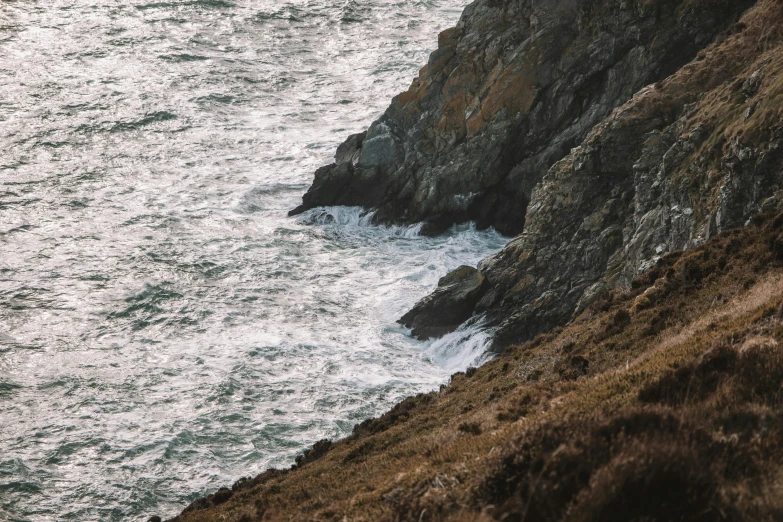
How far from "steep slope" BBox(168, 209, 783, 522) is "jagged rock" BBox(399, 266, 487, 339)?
1412 cm

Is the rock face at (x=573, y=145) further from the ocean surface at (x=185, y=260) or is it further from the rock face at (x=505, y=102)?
the ocean surface at (x=185, y=260)

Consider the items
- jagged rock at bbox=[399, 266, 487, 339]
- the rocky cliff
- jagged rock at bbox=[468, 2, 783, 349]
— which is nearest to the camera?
the rocky cliff

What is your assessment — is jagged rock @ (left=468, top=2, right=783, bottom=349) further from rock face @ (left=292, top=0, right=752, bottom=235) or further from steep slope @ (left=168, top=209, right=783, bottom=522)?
rock face @ (left=292, top=0, right=752, bottom=235)

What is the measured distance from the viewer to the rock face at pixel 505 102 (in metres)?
42.7

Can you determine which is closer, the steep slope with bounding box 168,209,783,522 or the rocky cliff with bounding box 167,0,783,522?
the steep slope with bounding box 168,209,783,522

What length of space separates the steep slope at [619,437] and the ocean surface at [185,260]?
980cm

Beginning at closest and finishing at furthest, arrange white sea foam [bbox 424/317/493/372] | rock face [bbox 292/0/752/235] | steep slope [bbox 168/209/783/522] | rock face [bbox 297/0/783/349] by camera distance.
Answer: steep slope [bbox 168/209/783/522] < rock face [bbox 297/0/783/349] < white sea foam [bbox 424/317/493/372] < rock face [bbox 292/0/752/235]

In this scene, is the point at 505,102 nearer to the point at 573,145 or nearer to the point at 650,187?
the point at 573,145

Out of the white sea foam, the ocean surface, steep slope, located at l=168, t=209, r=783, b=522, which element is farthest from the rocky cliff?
the ocean surface

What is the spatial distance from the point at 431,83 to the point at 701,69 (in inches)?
826

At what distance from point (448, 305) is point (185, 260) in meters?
17.3

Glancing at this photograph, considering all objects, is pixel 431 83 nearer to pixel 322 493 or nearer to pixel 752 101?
pixel 752 101

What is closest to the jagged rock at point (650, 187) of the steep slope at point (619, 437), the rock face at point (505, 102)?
the steep slope at point (619, 437)

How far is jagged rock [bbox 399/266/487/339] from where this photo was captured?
38.0 meters
